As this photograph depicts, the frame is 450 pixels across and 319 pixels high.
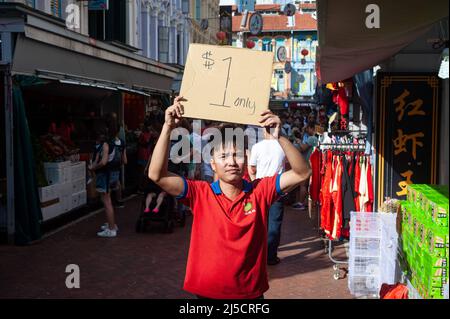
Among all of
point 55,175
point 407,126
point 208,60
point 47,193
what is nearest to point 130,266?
point 47,193

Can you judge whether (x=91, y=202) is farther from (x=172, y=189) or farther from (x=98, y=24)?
(x=172, y=189)

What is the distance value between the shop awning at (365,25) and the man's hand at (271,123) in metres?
0.94

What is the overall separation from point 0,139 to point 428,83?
666cm

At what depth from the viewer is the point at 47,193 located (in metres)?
10.3

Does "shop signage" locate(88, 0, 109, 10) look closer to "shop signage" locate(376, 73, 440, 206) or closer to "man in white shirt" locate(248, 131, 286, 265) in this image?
"man in white shirt" locate(248, 131, 286, 265)

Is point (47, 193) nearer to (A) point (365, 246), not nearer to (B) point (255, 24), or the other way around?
(A) point (365, 246)

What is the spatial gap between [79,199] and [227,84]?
891 cm

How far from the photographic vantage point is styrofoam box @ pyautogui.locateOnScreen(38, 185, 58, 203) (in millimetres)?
10052

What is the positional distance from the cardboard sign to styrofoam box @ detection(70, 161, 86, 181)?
27.1ft

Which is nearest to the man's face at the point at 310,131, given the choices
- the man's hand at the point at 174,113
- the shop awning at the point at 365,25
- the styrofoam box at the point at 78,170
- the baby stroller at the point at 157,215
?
the baby stroller at the point at 157,215

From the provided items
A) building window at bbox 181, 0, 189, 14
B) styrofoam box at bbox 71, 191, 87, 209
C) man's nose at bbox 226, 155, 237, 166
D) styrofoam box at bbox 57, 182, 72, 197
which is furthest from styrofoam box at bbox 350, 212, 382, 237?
building window at bbox 181, 0, 189, 14

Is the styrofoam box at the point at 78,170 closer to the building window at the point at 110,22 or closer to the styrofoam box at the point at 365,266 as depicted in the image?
the building window at the point at 110,22
